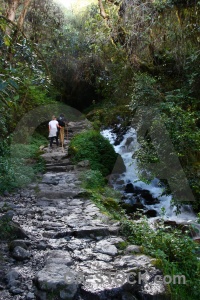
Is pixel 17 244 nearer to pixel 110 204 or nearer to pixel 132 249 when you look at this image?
pixel 132 249

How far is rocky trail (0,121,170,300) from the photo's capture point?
3.06 meters

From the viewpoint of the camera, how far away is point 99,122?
15.5m

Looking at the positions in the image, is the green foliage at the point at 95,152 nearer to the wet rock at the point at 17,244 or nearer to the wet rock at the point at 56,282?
the wet rock at the point at 17,244

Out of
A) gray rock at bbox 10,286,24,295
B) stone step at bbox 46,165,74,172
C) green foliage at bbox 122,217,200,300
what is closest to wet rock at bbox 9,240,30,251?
gray rock at bbox 10,286,24,295

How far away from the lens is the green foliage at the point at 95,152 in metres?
10.6

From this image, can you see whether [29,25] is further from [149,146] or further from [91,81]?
[149,146]

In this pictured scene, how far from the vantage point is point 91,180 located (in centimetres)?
855

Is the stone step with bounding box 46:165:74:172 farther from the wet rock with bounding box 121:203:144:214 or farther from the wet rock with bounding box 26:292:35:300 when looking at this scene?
the wet rock with bounding box 26:292:35:300

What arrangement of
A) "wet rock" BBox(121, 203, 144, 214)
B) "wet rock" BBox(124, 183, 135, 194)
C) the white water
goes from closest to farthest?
the white water → "wet rock" BBox(121, 203, 144, 214) → "wet rock" BBox(124, 183, 135, 194)

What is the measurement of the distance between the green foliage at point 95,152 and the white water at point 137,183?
0.64 m

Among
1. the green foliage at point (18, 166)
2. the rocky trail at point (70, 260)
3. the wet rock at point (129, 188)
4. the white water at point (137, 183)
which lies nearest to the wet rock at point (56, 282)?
the rocky trail at point (70, 260)

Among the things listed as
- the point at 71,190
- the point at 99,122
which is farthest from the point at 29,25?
the point at 71,190

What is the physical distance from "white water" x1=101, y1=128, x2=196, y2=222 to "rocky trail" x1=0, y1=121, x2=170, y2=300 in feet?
5.95

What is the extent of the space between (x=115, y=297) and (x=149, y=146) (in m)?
5.01
